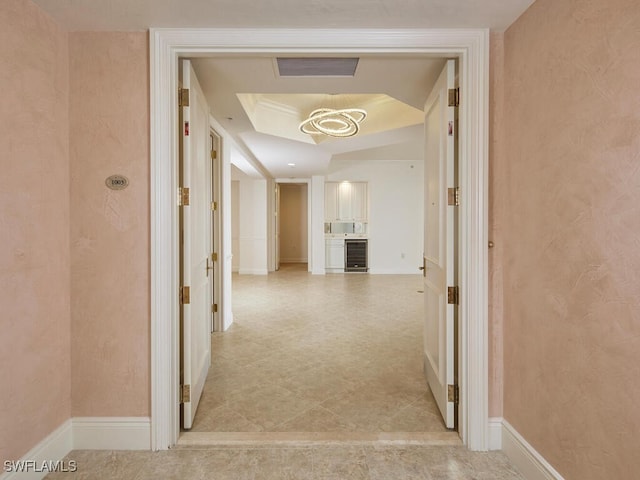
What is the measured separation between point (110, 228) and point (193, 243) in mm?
468

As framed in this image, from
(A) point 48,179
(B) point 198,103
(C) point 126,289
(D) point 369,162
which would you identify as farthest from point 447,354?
(D) point 369,162

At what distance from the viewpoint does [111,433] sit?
191cm

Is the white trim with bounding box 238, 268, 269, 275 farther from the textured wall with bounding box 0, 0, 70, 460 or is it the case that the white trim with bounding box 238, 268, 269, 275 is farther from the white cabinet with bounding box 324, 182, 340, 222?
the textured wall with bounding box 0, 0, 70, 460

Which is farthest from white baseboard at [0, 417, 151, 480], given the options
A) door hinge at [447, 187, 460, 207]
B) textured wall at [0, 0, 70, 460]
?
door hinge at [447, 187, 460, 207]

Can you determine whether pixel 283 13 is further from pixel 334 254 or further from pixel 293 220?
pixel 293 220

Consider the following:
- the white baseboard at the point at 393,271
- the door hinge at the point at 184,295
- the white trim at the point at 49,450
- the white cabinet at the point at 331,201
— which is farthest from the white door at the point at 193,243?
the white baseboard at the point at 393,271

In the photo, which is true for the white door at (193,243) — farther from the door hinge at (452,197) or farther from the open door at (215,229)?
the door hinge at (452,197)

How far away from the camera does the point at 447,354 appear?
2.06 metres

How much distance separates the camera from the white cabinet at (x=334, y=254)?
28.7 feet

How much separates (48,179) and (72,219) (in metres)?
0.26

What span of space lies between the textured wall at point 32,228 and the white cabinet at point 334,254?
7091 mm

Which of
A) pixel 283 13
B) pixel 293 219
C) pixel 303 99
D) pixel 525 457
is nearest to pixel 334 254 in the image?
pixel 293 219

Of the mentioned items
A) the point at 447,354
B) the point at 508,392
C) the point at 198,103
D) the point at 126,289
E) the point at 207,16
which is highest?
the point at 207,16

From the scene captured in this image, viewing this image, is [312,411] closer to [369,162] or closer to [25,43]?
[25,43]
